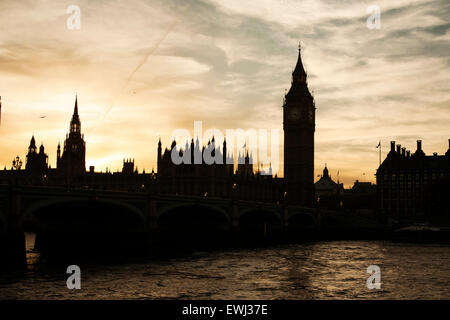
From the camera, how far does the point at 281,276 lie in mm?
34562

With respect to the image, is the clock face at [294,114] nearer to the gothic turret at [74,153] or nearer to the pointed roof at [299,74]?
the pointed roof at [299,74]

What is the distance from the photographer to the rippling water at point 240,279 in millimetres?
27312

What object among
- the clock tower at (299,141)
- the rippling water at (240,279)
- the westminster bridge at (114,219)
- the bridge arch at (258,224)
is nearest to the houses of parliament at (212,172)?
the clock tower at (299,141)

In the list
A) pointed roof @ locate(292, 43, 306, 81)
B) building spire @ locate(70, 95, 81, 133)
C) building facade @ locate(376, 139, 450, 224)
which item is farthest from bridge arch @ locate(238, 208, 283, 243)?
building spire @ locate(70, 95, 81, 133)

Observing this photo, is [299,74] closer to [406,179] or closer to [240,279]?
[406,179]

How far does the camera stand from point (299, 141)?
134m

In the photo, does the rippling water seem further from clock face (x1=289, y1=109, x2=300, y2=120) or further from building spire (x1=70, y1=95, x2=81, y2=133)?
building spire (x1=70, y1=95, x2=81, y2=133)

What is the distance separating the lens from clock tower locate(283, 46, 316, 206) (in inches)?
5207

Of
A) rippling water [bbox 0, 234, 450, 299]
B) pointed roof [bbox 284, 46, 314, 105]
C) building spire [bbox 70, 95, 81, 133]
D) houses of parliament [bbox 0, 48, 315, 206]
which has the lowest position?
rippling water [bbox 0, 234, 450, 299]

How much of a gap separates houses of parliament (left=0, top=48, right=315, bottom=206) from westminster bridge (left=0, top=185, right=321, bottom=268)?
2577 cm

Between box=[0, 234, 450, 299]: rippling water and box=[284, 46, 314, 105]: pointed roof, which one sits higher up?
box=[284, 46, 314, 105]: pointed roof
